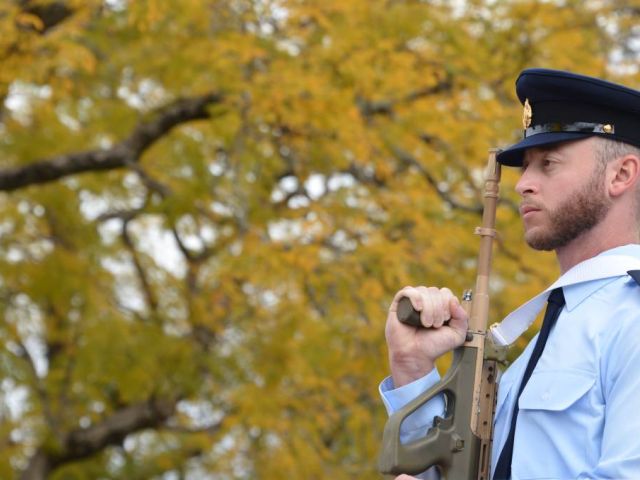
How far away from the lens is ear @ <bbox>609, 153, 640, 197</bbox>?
249 cm

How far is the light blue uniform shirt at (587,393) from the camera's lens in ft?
7.32

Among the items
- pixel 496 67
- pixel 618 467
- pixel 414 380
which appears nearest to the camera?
pixel 618 467

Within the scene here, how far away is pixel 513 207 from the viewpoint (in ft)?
26.6

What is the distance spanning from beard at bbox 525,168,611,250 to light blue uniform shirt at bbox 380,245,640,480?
75 millimetres

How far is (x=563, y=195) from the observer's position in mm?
2496

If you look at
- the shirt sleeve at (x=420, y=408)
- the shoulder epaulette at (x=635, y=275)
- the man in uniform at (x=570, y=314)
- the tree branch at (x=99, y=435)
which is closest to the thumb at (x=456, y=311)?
the man in uniform at (x=570, y=314)

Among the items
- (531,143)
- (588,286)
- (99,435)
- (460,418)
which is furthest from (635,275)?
(99,435)

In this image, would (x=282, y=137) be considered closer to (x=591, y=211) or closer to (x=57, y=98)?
(x=57, y=98)

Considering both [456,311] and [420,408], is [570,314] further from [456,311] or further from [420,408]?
[420,408]

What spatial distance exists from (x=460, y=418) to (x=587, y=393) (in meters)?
0.34

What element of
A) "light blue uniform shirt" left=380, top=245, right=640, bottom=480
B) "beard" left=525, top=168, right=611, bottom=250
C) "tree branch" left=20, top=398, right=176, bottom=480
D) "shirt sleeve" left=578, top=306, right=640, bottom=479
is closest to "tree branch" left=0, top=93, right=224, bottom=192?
"tree branch" left=20, top=398, right=176, bottom=480

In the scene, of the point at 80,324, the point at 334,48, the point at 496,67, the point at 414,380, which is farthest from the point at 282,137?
the point at 414,380

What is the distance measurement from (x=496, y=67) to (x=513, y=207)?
3.99 feet

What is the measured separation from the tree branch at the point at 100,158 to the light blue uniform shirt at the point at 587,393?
5923 mm
